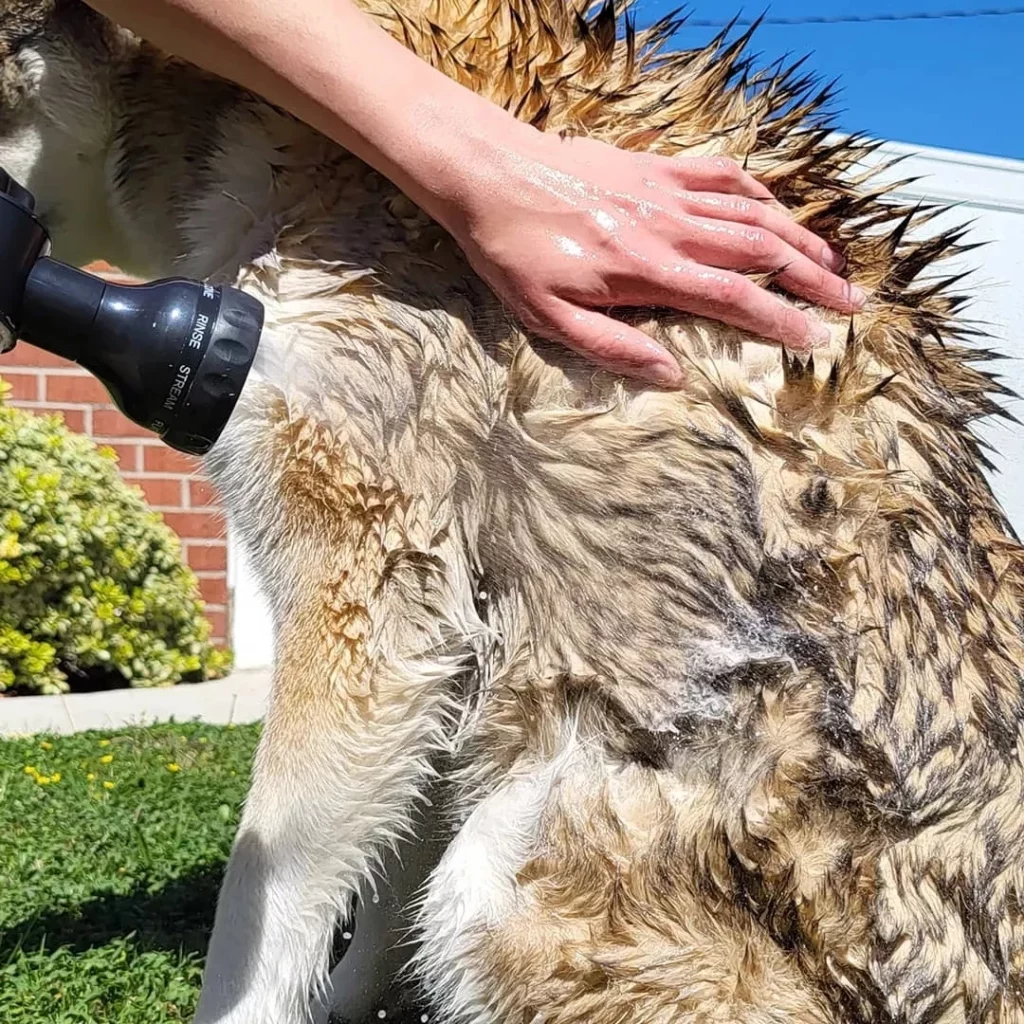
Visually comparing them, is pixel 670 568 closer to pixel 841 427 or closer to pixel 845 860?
pixel 841 427

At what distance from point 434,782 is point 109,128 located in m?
1.51

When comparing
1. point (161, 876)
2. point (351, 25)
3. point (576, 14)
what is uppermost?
point (576, 14)

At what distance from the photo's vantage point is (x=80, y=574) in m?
5.31

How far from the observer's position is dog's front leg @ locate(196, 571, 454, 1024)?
82.6 inches

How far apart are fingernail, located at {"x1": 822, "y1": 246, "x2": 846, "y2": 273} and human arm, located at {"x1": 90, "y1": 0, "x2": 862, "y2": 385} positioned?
0.08 m

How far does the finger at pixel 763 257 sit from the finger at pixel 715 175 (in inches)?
3.9

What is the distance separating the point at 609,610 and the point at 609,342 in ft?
1.54

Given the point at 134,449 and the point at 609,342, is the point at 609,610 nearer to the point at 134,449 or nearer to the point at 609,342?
the point at 609,342

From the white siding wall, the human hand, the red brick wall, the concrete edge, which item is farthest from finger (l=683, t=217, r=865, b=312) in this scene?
the red brick wall

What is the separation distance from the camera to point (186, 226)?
235cm

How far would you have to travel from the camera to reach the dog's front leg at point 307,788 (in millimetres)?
2098

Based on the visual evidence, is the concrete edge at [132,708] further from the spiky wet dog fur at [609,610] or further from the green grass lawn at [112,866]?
the spiky wet dog fur at [609,610]

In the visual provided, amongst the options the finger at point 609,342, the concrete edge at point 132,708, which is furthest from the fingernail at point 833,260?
the concrete edge at point 132,708

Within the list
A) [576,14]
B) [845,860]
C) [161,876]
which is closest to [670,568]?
[845,860]
